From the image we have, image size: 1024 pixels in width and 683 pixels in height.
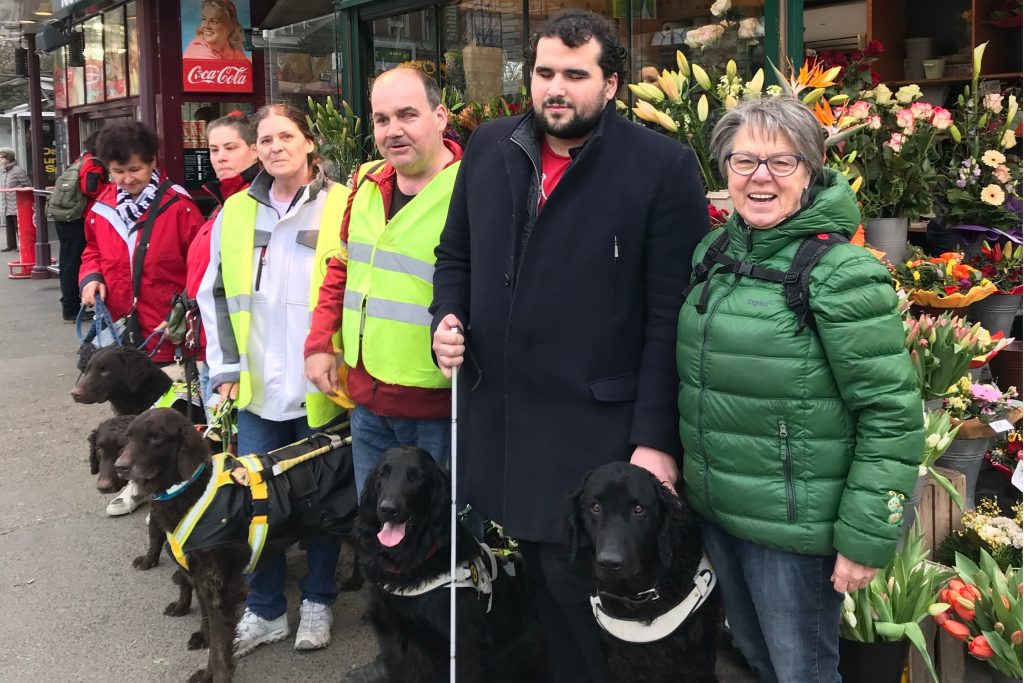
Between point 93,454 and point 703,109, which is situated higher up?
point 703,109

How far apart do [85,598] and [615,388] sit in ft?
10.1

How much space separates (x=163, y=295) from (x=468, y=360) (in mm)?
2962

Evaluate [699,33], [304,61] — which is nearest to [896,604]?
[699,33]

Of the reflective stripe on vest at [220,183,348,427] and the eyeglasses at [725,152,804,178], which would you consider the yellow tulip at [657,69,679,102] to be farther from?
the eyeglasses at [725,152,804,178]

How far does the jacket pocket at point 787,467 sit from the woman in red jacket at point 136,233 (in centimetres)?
378

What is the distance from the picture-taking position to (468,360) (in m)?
2.93

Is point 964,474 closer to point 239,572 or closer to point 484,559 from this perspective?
point 484,559

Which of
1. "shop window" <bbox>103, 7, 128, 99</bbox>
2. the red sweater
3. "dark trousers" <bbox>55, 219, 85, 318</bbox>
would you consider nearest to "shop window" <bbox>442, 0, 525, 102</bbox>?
the red sweater

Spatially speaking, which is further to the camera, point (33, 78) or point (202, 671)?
point (33, 78)

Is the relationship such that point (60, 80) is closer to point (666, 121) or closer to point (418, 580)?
point (666, 121)

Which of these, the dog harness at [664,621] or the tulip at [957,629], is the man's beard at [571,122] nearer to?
the dog harness at [664,621]

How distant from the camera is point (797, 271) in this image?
7.51ft

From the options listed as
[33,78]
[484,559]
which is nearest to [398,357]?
[484,559]

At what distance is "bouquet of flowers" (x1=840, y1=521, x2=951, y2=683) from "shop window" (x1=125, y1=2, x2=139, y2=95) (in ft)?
33.5
